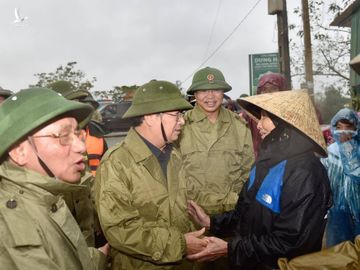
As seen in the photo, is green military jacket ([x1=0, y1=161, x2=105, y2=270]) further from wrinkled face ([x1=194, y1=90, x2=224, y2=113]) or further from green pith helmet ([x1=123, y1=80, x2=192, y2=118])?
wrinkled face ([x1=194, y1=90, x2=224, y2=113])

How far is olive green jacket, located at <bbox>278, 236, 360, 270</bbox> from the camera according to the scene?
184 centimetres

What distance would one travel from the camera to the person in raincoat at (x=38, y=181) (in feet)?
4.54

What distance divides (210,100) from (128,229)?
2284 mm

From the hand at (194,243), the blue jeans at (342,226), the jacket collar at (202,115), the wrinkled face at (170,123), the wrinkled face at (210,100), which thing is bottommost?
the blue jeans at (342,226)

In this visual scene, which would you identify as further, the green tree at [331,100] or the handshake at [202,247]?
the green tree at [331,100]

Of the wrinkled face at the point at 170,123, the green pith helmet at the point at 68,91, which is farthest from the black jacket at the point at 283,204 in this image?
the green pith helmet at the point at 68,91

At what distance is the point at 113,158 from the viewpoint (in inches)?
99.0

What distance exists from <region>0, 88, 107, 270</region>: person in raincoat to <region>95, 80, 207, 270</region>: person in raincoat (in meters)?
0.59

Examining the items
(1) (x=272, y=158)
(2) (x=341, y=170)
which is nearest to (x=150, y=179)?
(1) (x=272, y=158)

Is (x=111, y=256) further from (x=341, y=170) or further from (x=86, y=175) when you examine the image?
(x=341, y=170)

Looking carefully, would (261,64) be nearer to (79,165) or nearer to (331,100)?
(79,165)

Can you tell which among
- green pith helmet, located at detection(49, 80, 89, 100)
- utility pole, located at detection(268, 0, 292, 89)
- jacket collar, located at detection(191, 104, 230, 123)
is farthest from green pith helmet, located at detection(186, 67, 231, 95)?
utility pole, located at detection(268, 0, 292, 89)

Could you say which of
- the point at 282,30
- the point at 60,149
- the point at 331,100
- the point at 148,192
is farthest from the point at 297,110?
the point at 331,100

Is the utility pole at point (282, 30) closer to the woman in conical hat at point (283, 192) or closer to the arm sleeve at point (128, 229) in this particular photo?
the woman in conical hat at point (283, 192)
